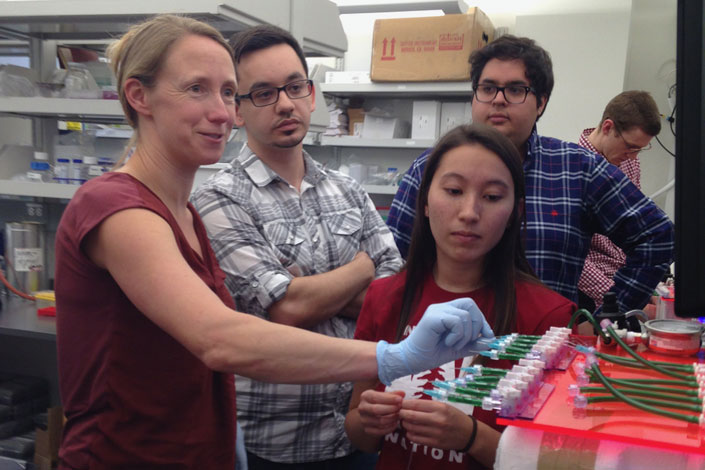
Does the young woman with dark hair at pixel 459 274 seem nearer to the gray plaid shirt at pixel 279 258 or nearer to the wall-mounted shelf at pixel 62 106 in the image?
the gray plaid shirt at pixel 279 258

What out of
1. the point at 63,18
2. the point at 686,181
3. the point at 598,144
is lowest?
the point at 686,181

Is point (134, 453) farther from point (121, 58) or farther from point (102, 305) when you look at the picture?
point (121, 58)

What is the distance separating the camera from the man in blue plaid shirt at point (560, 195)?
158 centimetres

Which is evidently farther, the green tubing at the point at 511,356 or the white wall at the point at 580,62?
the white wall at the point at 580,62

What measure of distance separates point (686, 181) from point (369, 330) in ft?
2.37

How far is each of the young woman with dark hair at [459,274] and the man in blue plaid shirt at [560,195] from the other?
302 millimetres

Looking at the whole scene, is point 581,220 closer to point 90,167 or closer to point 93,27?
point 90,167

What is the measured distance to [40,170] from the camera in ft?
8.65

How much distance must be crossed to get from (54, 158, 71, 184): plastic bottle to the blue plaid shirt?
153cm

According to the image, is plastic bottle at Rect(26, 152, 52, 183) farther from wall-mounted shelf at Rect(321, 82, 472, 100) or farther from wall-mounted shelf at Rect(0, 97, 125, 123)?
wall-mounted shelf at Rect(321, 82, 472, 100)

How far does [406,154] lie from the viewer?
A: 4797 millimetres

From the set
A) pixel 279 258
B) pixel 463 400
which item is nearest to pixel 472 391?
pixel 463 400

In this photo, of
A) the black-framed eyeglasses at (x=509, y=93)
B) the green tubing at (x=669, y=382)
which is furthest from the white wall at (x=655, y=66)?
the green tubing at (x=669, y=382)

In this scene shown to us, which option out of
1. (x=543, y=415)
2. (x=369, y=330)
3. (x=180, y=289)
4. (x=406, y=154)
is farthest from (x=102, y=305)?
(x=406, y=154)
